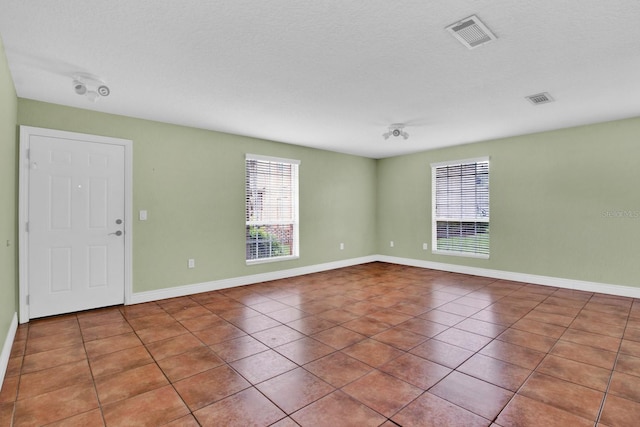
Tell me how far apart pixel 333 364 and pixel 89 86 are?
3.31 metres

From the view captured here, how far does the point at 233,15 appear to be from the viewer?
6.86 feet

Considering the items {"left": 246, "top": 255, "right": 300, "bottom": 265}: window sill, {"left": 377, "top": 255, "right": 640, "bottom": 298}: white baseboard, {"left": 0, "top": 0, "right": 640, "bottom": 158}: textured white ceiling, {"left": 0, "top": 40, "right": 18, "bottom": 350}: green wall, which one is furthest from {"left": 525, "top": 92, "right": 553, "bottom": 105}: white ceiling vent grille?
{"left": 0, "top": 40, "right": 18, "bottom": 350}: green wall

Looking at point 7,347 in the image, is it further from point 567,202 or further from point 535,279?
point 567,202

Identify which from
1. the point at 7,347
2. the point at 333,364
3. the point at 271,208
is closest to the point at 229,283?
the point at 271,208

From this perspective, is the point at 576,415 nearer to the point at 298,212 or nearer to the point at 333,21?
the point at 333,21

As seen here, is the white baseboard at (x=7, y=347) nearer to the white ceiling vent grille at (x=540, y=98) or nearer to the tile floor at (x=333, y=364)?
the tile floor at (x=333, y=364)

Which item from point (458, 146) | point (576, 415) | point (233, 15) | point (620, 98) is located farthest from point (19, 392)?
point (458, 146)

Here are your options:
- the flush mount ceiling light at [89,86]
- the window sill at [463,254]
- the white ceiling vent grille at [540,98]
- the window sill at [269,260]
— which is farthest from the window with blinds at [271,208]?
the white ceiling vent grille at [540,98]

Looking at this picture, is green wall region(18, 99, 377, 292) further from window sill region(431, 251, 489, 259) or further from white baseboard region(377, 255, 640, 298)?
window sill region(431, 251, 489, 259)

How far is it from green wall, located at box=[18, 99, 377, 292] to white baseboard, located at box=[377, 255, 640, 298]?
228cm

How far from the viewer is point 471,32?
7.47 feet

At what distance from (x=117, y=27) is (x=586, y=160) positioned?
577 centimetres

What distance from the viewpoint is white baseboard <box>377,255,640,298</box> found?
4445 mm

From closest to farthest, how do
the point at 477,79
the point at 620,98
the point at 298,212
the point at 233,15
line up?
the point at 233,15, the point at 477,79, the point at 620,98, the point at 298,212
